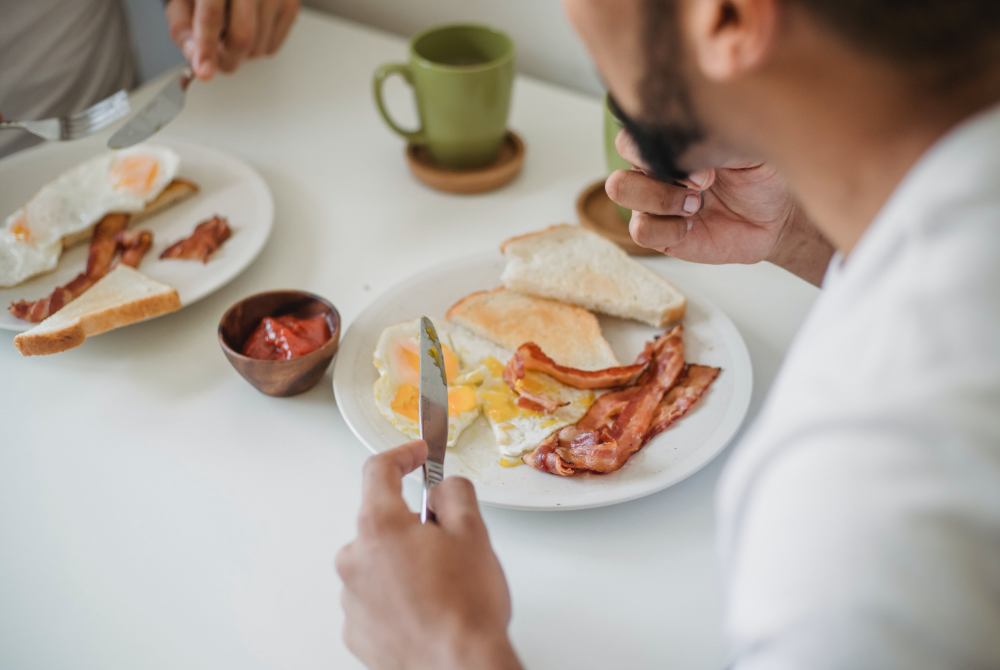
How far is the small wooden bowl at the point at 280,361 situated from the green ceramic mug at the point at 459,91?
0.58m

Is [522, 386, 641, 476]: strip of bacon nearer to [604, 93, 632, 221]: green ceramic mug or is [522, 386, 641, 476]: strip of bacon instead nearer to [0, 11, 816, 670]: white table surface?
[0, 11, 816, 670]: white table surface

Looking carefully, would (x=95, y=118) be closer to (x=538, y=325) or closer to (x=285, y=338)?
(x=285, y=338)

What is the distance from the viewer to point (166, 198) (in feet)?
4.85

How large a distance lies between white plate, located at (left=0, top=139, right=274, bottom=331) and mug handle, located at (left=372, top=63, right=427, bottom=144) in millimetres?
315

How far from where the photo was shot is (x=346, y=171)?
1683 mm

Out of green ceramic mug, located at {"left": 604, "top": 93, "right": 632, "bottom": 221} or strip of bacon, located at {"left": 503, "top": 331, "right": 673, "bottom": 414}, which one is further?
green ceramic mug, located at {"left": 604, "top": 93, "right": 632, "bottom": 221}

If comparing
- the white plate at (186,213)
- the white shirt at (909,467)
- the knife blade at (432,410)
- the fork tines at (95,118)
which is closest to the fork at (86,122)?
the fork tines at (95,118)

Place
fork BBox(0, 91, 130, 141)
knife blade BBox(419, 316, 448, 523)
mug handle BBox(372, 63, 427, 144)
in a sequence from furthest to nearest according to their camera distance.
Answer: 1. mug handle BBox(372, 63, 427, 144)
2. fork BBox(0, 91, 130, 141)
3. knife blade BBox(419, 316, 448, 523)

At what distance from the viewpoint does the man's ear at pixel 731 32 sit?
526 millimetres

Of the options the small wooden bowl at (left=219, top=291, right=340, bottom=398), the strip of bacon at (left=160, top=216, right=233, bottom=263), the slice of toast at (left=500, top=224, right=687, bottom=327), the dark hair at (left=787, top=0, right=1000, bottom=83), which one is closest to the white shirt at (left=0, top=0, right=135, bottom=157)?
the strip of bacon at (left=160, top=216, right=233, bottom=263)

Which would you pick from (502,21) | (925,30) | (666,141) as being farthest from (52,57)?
(925,30)

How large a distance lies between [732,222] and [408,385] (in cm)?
59

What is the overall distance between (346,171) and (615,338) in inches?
31.4

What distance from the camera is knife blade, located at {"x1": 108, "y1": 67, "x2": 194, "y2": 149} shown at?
1443 millimetres
